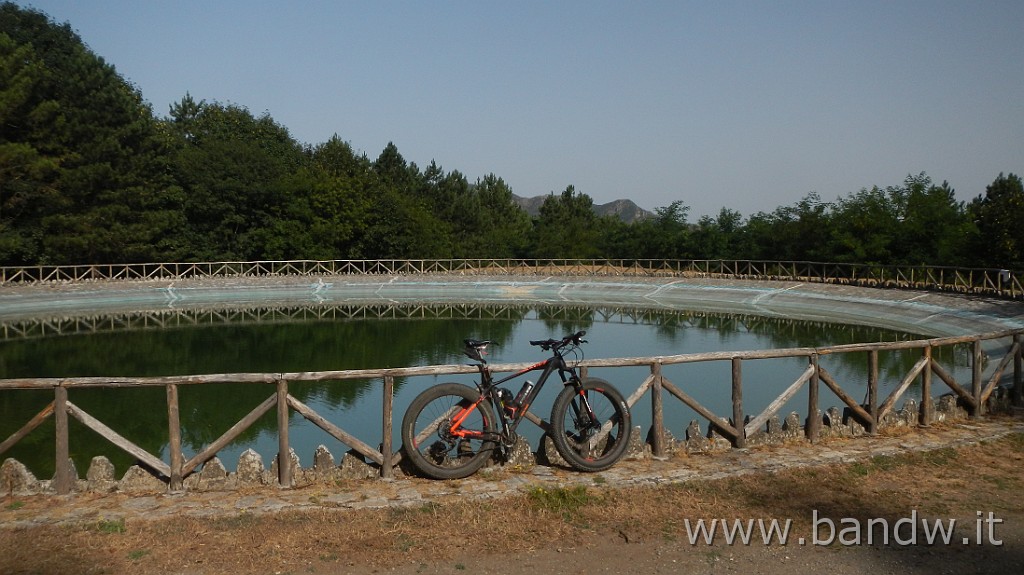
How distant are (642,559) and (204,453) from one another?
4.02m

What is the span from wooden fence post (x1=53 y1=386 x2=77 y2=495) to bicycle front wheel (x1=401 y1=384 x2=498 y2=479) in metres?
2.91

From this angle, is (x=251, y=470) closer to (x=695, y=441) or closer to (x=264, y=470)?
(x=264, y=470)

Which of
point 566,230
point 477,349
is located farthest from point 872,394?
point 566,230

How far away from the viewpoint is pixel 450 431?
7109 millimetres

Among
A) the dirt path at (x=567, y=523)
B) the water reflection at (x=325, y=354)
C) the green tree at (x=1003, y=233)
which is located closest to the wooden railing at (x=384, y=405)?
the dirt path at (x=567, y=523)

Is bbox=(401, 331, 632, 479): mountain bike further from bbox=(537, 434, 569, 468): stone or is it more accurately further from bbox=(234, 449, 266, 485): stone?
bbox=(234, 449, 266, 485): stone

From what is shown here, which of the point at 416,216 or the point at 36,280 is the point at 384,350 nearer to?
the point at 36,280

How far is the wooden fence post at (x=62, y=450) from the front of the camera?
688 cm

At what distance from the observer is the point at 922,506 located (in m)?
6.68

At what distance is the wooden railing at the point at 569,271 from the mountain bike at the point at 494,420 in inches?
1104

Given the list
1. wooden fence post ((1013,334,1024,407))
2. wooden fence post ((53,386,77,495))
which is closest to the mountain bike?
wooden fence post ((53,386,77,495))

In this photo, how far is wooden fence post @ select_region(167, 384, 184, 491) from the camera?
6.89 m

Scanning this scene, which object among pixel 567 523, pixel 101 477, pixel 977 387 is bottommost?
pixel 567 523

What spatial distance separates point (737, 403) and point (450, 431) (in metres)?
3.08
